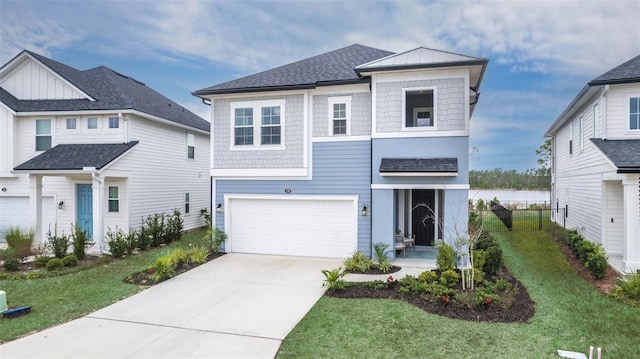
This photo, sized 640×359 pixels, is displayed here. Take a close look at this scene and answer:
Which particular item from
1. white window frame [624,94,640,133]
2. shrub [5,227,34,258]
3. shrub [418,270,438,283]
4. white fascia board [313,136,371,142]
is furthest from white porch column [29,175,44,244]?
white window frame [624,94,640,133]

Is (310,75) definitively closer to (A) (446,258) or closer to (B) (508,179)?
(A) (446,258)

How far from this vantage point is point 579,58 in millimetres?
21672

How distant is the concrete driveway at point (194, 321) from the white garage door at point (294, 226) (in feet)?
7.11

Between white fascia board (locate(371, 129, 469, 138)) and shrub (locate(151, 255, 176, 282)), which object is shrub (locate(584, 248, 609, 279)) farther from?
shrub (locate(151, 255, 176, 282))

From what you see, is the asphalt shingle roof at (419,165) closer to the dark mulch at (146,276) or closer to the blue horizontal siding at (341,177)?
the blue horizontal siding at (341,177)

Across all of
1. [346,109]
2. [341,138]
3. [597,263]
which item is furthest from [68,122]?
[597,263]

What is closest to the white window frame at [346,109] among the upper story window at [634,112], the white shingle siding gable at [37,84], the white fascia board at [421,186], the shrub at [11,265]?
the white fascia board at [421,186]

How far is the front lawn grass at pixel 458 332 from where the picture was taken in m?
5.25

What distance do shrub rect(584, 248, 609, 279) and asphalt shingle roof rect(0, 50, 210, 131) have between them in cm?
1585

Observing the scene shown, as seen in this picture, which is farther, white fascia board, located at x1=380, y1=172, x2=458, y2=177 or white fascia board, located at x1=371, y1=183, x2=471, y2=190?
white fascia board, located at x1=371, y1=183, x2=471, y2=190

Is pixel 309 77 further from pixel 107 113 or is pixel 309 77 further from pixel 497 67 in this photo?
pixel 497 67

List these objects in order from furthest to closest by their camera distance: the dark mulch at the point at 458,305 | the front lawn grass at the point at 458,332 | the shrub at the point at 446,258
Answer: the shrub at the point at 446,258, the dark mulch at the point at 458,305, the front lawn grass at the point at 458,332

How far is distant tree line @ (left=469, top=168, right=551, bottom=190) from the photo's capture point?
37906 mm

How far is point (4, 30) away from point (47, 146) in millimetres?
7358
